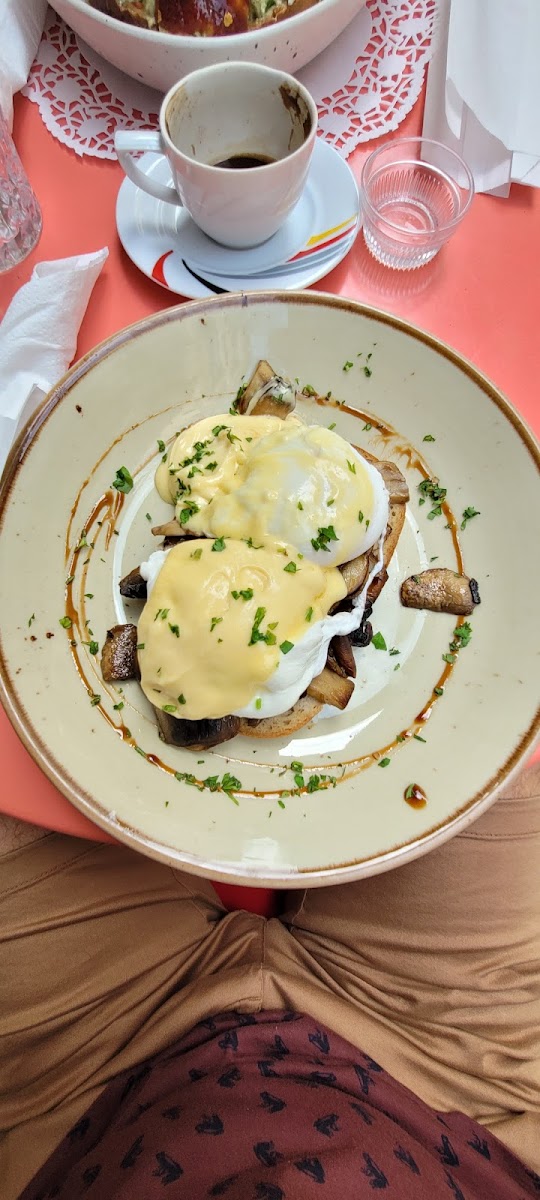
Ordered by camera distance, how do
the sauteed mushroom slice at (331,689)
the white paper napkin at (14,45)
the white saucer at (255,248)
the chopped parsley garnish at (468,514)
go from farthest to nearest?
the white paper napkin at (14,45)
the white saucer at (255,248)
the chopped parsley garnish at (468,514)
the sauteed mushroom slice at (331,689)

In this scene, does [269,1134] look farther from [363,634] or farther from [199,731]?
[363,634]

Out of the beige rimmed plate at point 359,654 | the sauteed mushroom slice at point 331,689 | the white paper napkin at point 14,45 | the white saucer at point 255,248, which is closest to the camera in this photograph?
the beige rimmed plate at point 359,654

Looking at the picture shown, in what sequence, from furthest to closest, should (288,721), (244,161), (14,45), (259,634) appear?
1. (14,45)
2. (244,161)
3. (288,721)
4. (259,634)

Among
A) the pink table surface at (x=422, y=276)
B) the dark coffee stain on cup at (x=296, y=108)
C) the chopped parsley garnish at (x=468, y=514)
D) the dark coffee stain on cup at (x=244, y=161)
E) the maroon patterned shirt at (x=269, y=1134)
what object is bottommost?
the maroon patterned shirt at (x=269, y=1134)

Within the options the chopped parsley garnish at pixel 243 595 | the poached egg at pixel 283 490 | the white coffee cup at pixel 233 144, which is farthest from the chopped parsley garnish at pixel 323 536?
the white coffee cup at pixel 233 144

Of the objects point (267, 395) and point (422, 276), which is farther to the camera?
point (422, 276)

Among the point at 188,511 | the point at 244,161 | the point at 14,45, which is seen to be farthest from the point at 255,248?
the point at 14,45

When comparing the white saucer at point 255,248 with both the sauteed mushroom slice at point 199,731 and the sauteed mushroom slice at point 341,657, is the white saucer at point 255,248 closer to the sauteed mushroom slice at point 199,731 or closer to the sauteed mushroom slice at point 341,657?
the sauteed mushroom slice at point 341,657

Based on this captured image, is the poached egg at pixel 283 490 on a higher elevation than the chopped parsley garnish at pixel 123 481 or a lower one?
higher

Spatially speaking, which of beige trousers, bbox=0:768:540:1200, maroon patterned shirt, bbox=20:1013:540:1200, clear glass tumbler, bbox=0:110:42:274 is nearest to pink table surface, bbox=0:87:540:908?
clear glass tumbler, bbox=0:110:42:274
